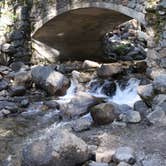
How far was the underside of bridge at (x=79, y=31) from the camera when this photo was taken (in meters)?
9.72

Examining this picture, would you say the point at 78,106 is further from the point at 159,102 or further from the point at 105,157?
the point at 105,157

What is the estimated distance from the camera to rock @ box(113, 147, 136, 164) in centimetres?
461

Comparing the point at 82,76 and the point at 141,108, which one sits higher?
the point at 141,108

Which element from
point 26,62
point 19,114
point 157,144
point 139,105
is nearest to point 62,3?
point 26,62

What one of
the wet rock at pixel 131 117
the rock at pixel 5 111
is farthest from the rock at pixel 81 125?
the rock at pixel 5 111

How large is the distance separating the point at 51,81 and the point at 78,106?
1715 millimetres

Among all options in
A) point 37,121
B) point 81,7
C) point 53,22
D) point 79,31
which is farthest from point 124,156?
point 79,31

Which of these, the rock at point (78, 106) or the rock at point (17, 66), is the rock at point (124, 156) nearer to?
the rock at point (78, 106)

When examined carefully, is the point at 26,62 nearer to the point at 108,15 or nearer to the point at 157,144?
the point at 108,15

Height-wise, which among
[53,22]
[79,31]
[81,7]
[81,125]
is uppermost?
[81,7]

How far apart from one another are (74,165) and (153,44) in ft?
12.5

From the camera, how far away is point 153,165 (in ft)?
14.8

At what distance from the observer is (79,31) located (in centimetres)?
1105

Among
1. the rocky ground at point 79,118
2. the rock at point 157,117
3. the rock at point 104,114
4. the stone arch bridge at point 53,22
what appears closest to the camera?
the rocky ground at point 79,118
